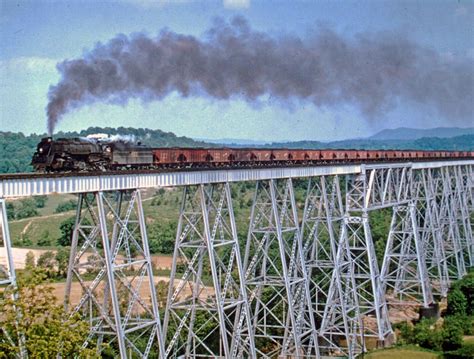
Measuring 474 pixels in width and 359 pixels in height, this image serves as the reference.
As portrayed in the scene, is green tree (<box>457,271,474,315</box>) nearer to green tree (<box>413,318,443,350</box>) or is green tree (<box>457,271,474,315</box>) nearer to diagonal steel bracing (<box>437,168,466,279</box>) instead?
diagonal steel bracing (<box>437,168,466,279</box>)

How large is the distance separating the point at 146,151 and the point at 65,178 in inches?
221

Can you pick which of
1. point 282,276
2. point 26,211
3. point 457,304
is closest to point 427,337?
point 457,304

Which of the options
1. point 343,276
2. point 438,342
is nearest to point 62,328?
point 343,276

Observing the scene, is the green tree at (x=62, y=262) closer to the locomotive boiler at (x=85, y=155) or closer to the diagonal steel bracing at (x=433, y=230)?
the diagonal steel bracing at (x=433, y=230)

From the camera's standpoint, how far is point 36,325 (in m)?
13.8

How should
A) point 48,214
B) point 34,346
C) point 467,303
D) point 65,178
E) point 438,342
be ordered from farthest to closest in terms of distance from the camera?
point 48,214 → point 467,303 → point 438,342 → point 65,178 → point 34,346

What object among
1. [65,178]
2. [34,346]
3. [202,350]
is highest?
[65,178]

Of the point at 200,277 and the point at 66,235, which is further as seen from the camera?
the point at 66,235

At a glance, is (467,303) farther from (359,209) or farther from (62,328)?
(62,328)

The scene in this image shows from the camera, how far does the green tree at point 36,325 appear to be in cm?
1349

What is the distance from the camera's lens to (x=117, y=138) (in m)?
20.9

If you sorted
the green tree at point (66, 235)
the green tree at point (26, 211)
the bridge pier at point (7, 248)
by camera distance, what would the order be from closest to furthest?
the bridge pier at point (7, 248) < the green tree at point (66, 235) < the green tree at point (26, 211)

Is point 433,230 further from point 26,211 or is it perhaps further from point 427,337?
point 26,211

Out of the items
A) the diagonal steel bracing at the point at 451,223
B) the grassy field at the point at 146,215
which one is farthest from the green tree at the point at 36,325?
the grassy field at the point at 146,215
